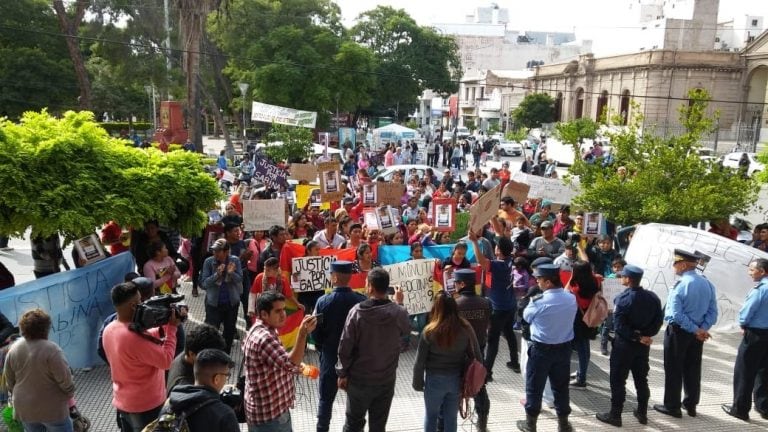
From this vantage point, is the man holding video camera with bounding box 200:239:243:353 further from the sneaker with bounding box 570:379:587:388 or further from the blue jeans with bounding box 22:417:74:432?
the sneaker with bounding box 570:379:587:388

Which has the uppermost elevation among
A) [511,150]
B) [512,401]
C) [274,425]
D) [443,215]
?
[511,150]

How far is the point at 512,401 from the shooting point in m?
6.66

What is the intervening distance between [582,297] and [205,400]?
448 centimetres

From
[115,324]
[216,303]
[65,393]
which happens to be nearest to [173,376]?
[115,324]

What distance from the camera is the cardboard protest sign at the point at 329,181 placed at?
11422 mm

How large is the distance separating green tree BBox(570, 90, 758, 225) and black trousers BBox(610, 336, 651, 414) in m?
3.93

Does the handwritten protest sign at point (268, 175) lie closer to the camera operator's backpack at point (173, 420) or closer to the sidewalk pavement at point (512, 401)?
the sidewalk pavement at point (512, 401)

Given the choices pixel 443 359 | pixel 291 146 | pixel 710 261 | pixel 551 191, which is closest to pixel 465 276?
pixel 443 359

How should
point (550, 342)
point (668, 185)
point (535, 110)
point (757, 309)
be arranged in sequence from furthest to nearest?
point (535, 110)
point (668, 185)
point (757, 309)
point (550, 342)

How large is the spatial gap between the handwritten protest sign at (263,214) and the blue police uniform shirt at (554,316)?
5.15 metres

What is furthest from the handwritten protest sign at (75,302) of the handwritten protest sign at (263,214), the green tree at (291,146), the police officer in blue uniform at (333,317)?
the green tree at (291,146)

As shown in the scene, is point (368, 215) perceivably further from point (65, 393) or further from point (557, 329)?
point (65, 393)

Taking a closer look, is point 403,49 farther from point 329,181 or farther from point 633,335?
point 633,335

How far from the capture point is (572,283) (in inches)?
258
